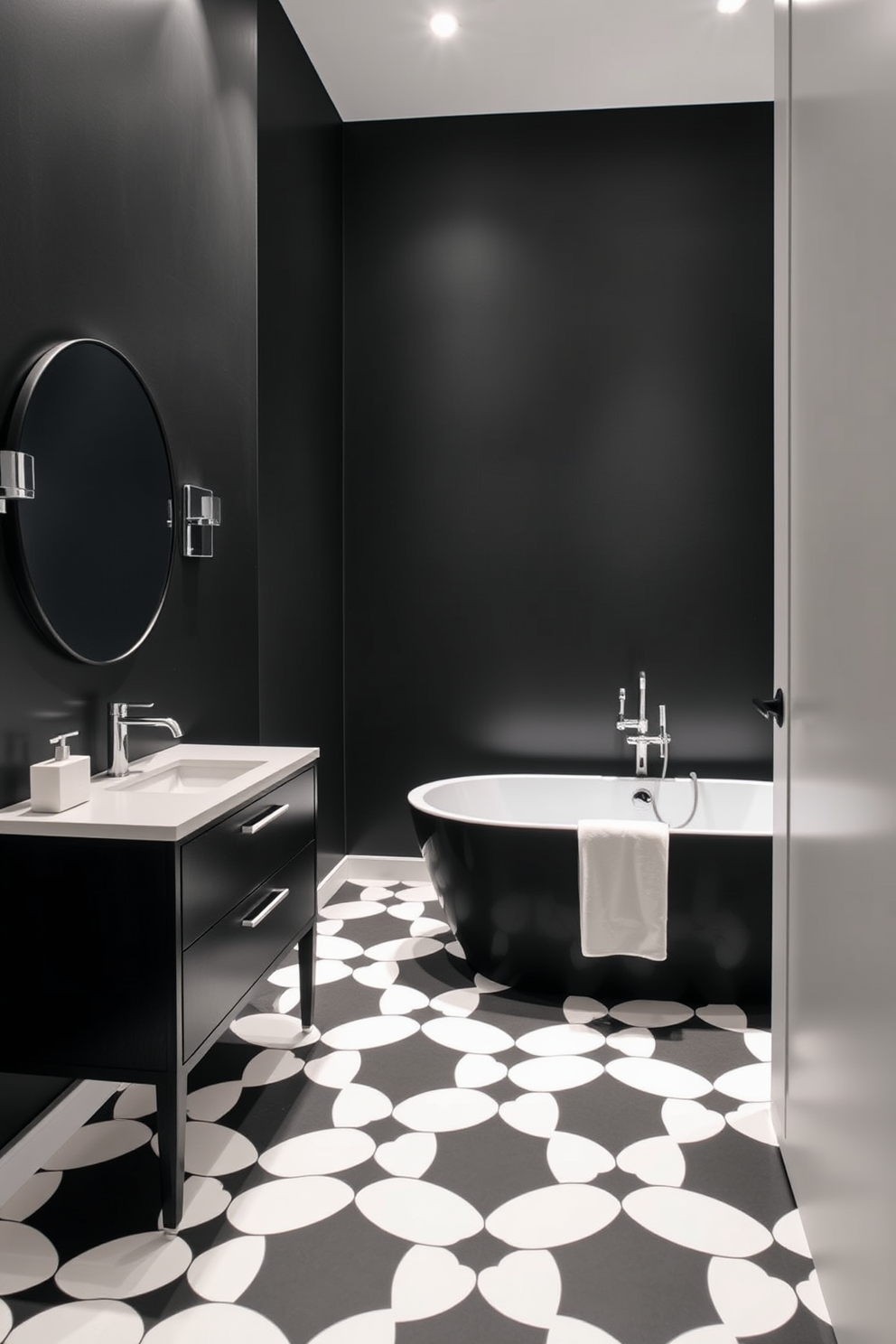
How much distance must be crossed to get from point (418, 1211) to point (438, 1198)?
0.18 feet

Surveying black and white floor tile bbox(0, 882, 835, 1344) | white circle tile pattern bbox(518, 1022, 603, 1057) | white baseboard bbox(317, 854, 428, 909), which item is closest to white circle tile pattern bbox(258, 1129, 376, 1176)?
black and white floor tile bbox(0, 882, 835, 1344)

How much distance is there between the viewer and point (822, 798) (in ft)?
4.98

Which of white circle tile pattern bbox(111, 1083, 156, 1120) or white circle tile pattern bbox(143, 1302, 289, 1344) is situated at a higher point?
white circle tile pattern bbox(143, 1302, 289, 1344)

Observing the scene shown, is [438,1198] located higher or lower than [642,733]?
lower

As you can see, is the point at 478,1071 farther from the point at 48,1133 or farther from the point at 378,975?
the point at 48,1133

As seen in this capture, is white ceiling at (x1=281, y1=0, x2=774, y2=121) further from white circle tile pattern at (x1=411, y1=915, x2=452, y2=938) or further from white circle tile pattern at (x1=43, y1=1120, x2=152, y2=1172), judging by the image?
white circle tile pattern at (x1=43, y1=1120, x2=152, y2=1172)

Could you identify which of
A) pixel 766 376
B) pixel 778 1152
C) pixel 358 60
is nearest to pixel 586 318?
pixel 766 376

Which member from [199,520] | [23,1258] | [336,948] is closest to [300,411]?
[199,520]

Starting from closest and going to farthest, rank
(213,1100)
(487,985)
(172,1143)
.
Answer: (172,1143)
(213,1100)
(487,985)

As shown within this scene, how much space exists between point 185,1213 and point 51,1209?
0.24 m

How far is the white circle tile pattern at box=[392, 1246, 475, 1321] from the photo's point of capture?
1501 millimetres

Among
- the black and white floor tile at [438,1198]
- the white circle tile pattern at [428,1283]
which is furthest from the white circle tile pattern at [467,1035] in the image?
the white circle tile pattern at [428,1283]

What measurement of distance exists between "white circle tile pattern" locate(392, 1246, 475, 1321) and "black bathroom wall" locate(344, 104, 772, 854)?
2.34 metres

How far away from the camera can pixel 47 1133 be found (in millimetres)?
1924
